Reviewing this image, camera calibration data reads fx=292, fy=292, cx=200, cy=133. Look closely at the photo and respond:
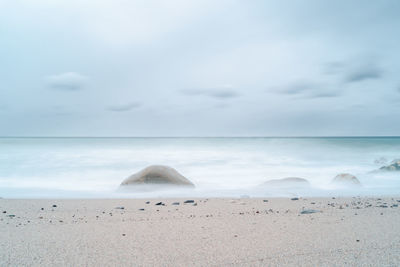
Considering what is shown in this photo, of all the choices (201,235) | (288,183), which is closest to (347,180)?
(288,183)

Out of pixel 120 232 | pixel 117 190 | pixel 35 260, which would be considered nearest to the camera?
pixel 35 260

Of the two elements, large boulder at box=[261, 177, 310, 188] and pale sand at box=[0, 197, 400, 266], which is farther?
large boulder at box=[261, 177, 310, 188]

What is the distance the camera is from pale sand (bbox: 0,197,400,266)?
10.1 ft

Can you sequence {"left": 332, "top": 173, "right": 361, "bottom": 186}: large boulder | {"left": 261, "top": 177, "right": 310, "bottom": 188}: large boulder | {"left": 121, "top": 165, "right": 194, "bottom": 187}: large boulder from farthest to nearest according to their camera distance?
{"left": 332, "top": 173, "right": 361, "bottom": 186}: large boulder
{"left": 261, "top": 177, "right": 310, "bottom": 188}: large boulder
{"left": 121, "top": 165, "right": 194, "bottom": 187}: large boulder

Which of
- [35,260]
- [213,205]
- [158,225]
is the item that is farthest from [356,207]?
[35,260]

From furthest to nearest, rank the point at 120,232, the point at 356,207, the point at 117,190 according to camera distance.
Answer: the point at 117,190
the point at 356,207
the point at 120,232

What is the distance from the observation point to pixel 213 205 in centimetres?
619

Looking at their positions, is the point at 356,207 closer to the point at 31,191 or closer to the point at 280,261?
the point at 280,261

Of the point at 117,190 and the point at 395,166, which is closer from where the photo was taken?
the point at 117,190

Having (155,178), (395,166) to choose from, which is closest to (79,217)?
(155,178)

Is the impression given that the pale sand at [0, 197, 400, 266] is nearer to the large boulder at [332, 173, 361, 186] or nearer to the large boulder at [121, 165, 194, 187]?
the large boulder at [121, 165, 194, 187]

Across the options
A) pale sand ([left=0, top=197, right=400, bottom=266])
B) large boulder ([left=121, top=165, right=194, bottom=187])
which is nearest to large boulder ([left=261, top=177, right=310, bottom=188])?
large boulder ([left=121, top=165, right=194, bottom=187])

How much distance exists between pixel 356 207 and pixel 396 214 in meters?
0.75

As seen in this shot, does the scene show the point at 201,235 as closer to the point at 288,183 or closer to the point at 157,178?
the point at 157,178
